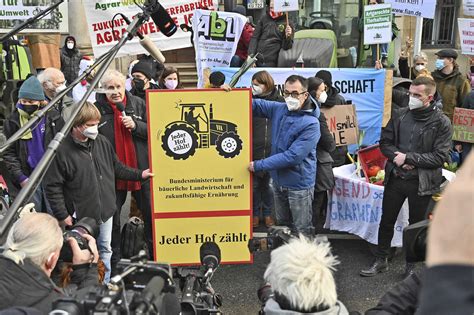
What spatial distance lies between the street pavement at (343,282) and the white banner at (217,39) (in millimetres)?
4041

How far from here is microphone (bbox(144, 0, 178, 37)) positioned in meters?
2.52

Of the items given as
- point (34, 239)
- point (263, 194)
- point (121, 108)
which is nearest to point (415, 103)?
point (263, 194)

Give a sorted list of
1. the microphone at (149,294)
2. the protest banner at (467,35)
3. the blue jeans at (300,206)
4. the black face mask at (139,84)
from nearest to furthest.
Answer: the microphone at (149,294) → the blue jeans at (300,206) → the black face mask at (139,84) → the protest banner at (467,35)

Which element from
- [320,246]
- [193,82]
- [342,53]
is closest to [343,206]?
[320,246]

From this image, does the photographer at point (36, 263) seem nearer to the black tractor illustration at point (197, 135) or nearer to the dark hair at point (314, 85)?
the black tractor illustration at point (197, 135)

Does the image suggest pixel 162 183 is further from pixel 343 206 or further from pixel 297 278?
pixel 297 278

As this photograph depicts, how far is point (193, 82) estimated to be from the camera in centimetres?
1220

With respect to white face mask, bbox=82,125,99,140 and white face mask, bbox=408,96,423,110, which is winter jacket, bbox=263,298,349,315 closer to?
white face mask, bbox=82,125,99,140

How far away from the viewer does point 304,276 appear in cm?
198

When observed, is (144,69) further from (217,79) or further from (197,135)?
(197,135)

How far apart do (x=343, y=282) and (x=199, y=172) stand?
1.74 meters

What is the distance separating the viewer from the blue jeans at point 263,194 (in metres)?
5.80

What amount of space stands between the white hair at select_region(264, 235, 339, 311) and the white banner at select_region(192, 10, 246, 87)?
662 centimetres

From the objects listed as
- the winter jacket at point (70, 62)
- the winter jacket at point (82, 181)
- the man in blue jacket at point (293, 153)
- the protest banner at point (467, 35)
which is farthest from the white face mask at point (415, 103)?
the winter jacket at point (70, 62)
